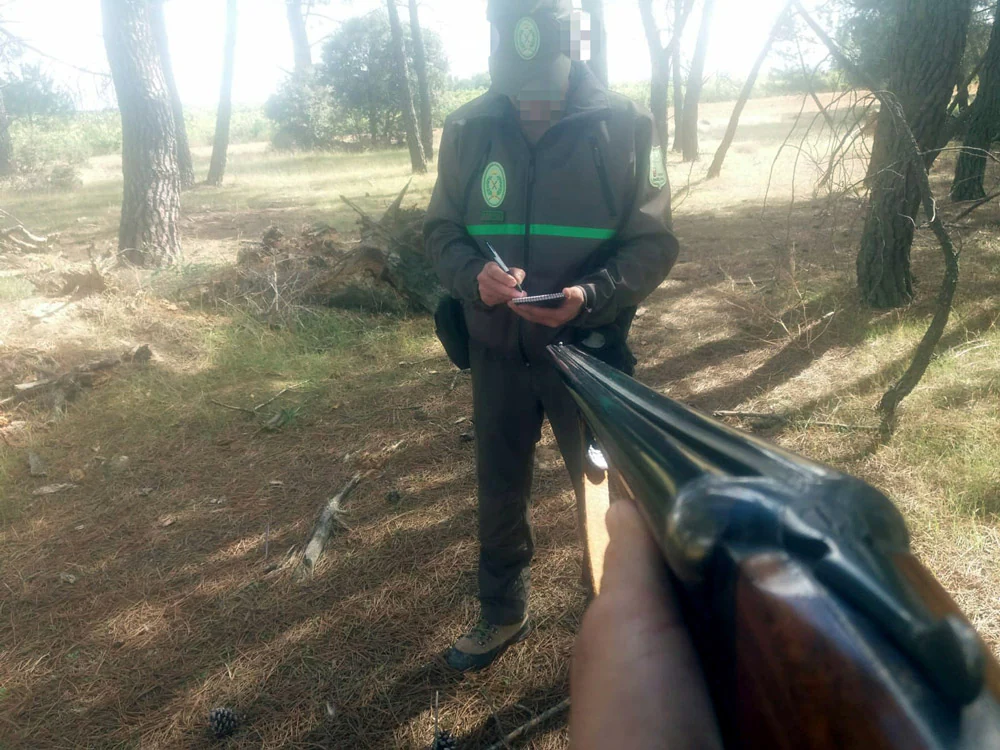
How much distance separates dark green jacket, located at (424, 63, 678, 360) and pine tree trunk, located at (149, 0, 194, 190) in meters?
15.0

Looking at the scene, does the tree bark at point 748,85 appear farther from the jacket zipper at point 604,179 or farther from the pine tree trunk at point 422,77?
the pine tree trunk at point 422,77

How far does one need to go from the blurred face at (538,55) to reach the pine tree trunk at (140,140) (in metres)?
7.04

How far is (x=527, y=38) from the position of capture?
6.92ft

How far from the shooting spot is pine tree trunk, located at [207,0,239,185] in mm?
16266

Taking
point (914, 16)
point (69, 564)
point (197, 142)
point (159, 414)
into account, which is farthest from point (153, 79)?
point (197, 142)

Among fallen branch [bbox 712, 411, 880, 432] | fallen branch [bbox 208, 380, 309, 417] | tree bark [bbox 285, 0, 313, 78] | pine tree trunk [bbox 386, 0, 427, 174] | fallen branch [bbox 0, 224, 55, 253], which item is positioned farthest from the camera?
tree bark [bbox 285, 0, 313, 78]

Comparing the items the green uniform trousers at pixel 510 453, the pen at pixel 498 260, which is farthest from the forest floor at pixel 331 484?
the pen at pixel 498 260

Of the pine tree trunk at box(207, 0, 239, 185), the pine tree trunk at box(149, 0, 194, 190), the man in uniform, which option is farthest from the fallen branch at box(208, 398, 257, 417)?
the pine tree trunk at box(207, 0, 239, 185)

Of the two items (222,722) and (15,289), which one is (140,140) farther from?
(222,722)

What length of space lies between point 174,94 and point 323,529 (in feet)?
58.0

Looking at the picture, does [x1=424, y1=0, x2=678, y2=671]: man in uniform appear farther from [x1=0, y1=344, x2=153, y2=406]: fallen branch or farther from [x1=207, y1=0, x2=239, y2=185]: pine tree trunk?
[x1=207, y1=0, x2=239, y2=185]: pine tree trunk

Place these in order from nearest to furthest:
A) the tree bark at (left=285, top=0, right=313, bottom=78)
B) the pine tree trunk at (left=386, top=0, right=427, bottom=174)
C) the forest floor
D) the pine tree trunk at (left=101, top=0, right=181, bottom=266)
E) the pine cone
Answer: the pine cone
the forest floor
the pine tree trunk at (left=101, top=0, right=181, bottom=266)
the pine tree trunk at (left=386, top=0, right=427, bottom=174)
the tree bark at (left=285, top=0, right=313, bottom=78)

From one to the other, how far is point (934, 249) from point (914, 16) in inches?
122

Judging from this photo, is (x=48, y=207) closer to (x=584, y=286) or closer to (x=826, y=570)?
(x=584, y=286)
